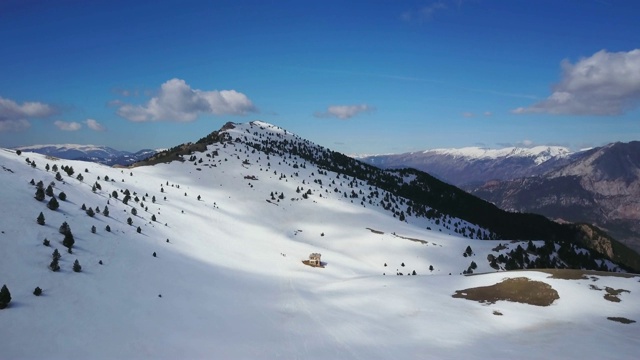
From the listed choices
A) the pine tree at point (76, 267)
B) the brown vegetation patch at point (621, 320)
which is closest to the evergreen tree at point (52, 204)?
the pine tree at point (76, 267)

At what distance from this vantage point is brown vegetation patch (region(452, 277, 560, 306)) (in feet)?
123

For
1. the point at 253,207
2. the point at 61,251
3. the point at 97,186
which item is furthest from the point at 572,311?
the point at 253,207

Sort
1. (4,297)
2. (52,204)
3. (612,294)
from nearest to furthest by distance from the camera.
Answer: (4,297) → (52,204) → (612,294)

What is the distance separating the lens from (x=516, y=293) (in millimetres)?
38875

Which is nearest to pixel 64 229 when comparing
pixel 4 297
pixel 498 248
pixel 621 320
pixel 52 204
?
pixel 52 204

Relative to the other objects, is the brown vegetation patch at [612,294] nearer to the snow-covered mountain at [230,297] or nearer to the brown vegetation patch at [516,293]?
the snow-covered mountain at [230,297]

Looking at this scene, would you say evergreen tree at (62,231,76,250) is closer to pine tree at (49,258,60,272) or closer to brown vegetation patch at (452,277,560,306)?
pine tree at (49,258,60,272)

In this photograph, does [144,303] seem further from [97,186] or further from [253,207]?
[253,207]

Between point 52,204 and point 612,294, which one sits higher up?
point 52,204

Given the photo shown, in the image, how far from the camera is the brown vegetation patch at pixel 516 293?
123 feet

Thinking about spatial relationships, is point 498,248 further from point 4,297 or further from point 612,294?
point 4,297

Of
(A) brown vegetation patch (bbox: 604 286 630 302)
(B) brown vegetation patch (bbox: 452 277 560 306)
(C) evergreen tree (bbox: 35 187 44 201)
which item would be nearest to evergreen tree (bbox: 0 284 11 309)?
(C) evergreen tree (bbox: 35 187 44 201)

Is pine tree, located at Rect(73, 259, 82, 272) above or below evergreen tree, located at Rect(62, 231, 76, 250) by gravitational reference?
below

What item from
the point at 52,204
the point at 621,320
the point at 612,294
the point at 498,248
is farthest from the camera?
the point at 498,248
